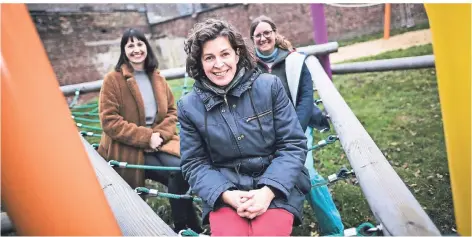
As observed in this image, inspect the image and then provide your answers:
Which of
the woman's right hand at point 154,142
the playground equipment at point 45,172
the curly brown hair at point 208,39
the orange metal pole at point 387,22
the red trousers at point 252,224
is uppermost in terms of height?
the orange metal pole at point 387,22

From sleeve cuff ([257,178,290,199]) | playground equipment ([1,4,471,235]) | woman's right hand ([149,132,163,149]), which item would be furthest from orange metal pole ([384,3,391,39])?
playground equipment ([1,4,471,235])

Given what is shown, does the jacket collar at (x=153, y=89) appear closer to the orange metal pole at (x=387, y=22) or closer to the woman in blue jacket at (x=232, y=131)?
the woman in blue jacket at (x=232, y=131)

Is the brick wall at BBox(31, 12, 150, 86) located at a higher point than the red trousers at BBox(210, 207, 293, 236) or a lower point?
higher

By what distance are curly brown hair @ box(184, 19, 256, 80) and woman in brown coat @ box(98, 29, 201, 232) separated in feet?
2.81

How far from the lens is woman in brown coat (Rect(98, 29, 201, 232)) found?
6.86 ft

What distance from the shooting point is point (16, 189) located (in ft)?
2.29

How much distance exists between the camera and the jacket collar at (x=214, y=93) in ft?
4.26

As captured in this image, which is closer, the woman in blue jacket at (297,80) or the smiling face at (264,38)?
the woman in blue jacket at (297,80)

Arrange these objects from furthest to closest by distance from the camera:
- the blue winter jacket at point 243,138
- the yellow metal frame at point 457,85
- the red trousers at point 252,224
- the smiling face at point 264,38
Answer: the smiling face at point 264,38 < the blue winter jacket at point 243,138 < the red trousers at point 252,224 < the yellow metal frame at point 457,85

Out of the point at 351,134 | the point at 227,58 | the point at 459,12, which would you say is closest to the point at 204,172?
the point at 227,58

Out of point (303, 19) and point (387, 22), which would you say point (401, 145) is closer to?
point (387, 22)

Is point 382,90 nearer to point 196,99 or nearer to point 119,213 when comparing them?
point 196,99

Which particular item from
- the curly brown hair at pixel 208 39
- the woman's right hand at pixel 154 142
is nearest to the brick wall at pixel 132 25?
the woman's right hand at pixel 154 142

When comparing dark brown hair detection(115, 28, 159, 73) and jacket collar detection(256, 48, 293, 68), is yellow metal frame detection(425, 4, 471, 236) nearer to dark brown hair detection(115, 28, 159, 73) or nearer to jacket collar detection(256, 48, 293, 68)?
jacket collar detection(256, 48, 293, 68)
